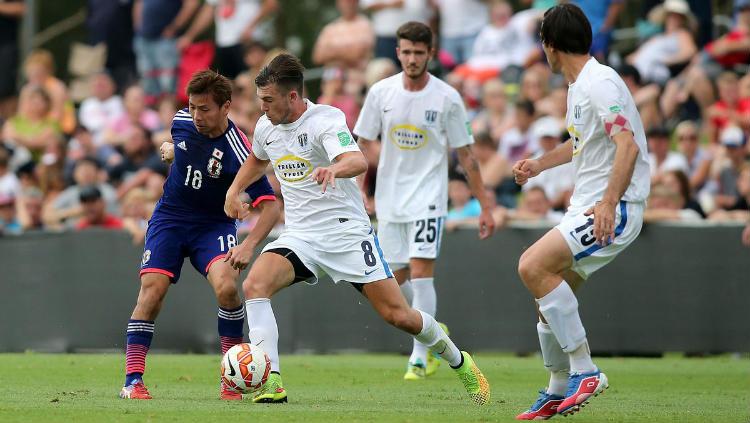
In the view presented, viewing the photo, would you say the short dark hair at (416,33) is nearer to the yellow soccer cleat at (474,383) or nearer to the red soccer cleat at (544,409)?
the yellow soccer cleat at (474,383)

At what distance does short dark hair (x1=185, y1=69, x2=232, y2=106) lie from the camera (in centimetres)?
912

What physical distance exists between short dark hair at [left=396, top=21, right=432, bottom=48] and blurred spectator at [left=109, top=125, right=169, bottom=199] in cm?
707

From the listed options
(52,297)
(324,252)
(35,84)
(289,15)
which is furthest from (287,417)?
(289,15)

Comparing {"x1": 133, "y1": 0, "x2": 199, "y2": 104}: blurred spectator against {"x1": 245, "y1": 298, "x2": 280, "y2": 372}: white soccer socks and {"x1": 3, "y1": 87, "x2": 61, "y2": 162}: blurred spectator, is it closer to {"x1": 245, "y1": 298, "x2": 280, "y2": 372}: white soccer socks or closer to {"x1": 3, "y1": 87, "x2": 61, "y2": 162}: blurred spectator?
{"x1": 3, "y1": 87, "x2": 61, "y2": 162}: blurred spectator

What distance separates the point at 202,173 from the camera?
9.51 metres

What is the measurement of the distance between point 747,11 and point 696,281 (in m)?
5.48

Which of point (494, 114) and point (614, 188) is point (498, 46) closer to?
point (494, 114)

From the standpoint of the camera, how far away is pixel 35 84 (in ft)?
70.9

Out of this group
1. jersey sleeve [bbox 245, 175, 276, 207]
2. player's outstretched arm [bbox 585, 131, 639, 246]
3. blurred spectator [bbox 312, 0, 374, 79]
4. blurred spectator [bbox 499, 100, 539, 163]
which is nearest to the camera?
player's outstretched arm [bbox 585, 131, 639, 246]

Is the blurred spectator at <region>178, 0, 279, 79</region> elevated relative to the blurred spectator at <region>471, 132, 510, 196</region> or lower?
elevated

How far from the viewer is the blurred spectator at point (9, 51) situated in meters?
23.1

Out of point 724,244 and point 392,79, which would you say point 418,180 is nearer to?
point 392,79

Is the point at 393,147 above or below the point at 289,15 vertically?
below

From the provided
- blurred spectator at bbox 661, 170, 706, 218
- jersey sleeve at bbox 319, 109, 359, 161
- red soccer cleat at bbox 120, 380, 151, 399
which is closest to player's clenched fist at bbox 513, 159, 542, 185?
jersey sleeve at bbox 319, 109, 359, 161
